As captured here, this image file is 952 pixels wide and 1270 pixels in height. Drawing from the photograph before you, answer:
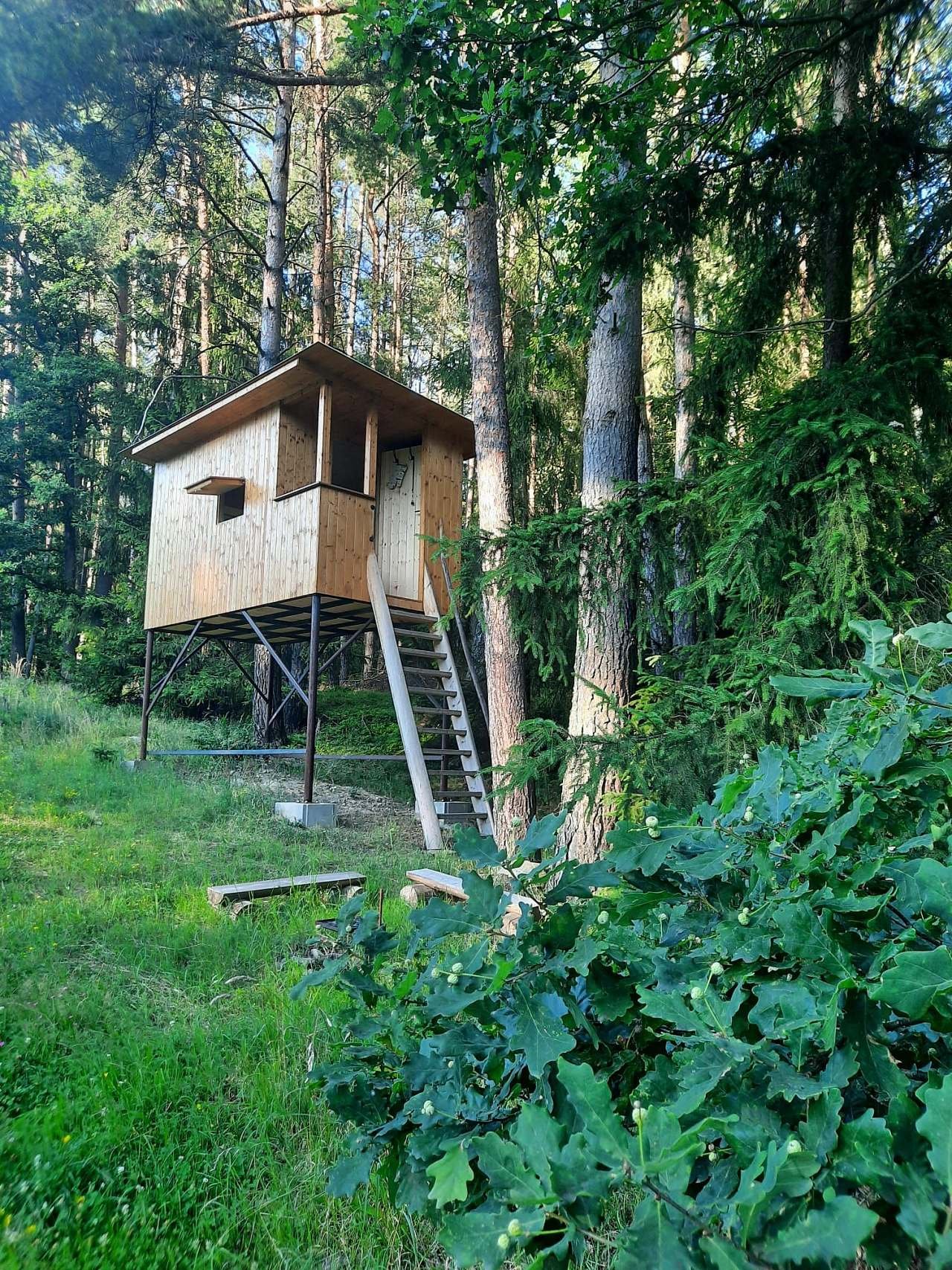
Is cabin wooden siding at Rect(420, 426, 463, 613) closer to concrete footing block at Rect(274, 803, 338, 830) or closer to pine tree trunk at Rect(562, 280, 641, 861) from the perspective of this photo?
concrete footing block at Rect(274, 803, 338, 830)

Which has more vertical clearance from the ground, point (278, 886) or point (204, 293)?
point (204, 293)

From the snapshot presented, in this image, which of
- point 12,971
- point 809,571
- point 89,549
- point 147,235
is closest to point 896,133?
point 809,571

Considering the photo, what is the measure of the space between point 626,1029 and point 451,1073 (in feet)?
0.84

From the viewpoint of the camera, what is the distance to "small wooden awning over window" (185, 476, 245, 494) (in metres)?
8.90

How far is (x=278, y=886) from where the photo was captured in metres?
4.78

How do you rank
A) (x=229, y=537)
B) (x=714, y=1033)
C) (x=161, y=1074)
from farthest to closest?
(x=229, y=537) < (x=161, y=1074) < (x=714, y=1033)

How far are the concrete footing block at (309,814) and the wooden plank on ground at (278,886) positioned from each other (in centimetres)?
217

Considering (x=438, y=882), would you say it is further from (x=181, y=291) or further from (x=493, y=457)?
(x=181, y=291)

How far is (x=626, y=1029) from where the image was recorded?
1.08 m

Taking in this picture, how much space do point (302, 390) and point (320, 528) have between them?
173 cm

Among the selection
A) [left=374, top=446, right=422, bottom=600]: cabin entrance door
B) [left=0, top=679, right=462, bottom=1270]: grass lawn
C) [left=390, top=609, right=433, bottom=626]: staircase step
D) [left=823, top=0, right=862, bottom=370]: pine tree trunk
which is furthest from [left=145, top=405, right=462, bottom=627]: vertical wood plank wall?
[left=823, top=0, right=862, bottom=370]: pine tree trunk

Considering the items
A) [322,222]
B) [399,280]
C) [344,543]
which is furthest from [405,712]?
[399,280]

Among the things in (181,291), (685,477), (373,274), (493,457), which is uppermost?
(373,274)

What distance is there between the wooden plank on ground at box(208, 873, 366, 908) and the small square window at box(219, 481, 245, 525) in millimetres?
5731
